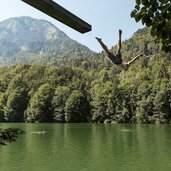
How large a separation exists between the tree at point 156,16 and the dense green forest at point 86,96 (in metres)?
85.0

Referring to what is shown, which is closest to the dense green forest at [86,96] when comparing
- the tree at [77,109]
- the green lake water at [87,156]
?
the tree at [77,109]

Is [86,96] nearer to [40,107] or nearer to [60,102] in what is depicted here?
[60,102]

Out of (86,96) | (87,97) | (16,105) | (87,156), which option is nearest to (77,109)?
(87,97)

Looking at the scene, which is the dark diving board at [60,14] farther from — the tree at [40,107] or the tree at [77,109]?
the tree at [40,107]

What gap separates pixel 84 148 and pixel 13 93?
3072 inches

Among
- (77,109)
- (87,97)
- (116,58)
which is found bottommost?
(116,58)

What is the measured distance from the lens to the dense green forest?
296 ft

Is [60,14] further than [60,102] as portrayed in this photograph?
No

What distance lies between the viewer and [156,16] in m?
2.69

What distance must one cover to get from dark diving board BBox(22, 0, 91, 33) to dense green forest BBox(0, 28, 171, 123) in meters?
85.3

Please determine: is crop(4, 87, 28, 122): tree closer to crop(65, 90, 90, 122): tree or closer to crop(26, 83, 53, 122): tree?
crop(26, 83, 53, 122): tree

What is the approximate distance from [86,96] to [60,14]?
4064 inches

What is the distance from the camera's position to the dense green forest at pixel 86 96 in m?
90.2

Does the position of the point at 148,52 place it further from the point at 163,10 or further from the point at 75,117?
the point at 163,10
